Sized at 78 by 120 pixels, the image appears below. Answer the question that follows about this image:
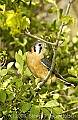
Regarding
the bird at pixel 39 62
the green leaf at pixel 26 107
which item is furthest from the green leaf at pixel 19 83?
the bird at pixel 39 62

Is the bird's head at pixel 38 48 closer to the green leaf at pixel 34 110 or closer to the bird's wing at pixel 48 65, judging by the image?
the bird's wing at pixel 48 65

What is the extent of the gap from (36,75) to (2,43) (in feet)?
2.31

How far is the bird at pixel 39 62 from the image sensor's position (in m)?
1.88

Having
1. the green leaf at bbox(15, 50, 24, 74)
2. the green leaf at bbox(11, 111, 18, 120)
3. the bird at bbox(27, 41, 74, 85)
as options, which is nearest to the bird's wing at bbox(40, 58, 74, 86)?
the bird at bbox(27, 41, 74, 85)

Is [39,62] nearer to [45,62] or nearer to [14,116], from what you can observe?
[45,62]

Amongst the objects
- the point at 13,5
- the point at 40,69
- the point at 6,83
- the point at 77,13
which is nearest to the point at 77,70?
the point at 40,69

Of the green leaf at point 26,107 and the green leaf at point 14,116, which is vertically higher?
the green leaf at point 26,107

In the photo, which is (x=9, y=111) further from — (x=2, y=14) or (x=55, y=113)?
(x=2, y=14)

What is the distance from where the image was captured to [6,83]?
141 centimetres

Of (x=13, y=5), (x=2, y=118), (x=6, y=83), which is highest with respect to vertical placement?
(x=13, y=5)

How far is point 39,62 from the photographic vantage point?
198cm

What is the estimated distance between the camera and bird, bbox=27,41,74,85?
6.15ft

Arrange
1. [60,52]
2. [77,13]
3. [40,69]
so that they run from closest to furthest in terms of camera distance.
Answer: [40,69], [60,52], [77,13]

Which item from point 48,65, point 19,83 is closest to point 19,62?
point 19,83
